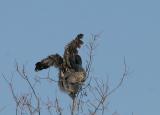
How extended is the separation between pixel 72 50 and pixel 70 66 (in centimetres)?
43

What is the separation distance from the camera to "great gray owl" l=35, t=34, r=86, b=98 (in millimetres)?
21547

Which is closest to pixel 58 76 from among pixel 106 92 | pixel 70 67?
pixel 70 67

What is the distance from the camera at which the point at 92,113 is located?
20.1 meters

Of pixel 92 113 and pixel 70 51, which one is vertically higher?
pixel 70 51

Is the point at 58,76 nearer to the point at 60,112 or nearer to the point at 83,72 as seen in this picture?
the point at 83,72

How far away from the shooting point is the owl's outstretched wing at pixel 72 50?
847 inches

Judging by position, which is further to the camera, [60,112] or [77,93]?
[77,93]

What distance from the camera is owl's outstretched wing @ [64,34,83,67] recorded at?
21.5 metres

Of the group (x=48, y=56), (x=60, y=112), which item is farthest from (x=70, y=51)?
(x=60, y=112)

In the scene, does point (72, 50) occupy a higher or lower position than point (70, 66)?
higher

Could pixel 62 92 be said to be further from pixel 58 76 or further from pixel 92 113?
pixel 92 113

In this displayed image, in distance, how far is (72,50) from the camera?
21531 mm

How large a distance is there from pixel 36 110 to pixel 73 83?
2333 mm

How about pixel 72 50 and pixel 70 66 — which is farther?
pixel 70 66
